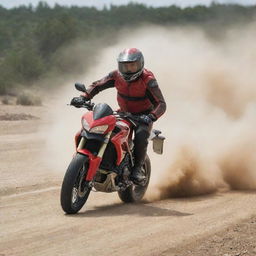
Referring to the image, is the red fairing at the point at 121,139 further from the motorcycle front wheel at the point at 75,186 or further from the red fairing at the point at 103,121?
the motorcycle front wheel at the point at 75,186

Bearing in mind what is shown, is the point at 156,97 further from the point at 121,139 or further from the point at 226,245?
the point at 226,245

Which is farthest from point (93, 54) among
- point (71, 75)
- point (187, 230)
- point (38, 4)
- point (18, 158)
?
point (38, 4)

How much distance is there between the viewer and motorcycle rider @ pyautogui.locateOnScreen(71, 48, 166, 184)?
862cm

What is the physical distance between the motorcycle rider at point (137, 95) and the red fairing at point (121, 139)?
Result: 0.66 ft

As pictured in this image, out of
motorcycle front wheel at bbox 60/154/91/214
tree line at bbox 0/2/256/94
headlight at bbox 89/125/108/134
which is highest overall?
tree line at bbox 0/2/256/94

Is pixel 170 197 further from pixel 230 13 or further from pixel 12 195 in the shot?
pixel 230 13

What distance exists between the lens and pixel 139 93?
8898 millimetres

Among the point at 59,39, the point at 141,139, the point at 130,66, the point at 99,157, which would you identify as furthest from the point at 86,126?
the point at 59,39

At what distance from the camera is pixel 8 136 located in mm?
16250

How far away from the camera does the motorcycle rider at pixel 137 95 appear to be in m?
8.62

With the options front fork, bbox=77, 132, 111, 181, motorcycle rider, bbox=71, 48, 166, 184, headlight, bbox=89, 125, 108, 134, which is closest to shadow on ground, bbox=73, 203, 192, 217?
motorcycle rider, bbox=71, 48, 166, 184

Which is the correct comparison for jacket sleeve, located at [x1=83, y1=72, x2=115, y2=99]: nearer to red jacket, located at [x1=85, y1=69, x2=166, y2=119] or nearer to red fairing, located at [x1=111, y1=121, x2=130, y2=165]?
red jacket, located at [x1=85, y1=69, x2=166, y2=119]

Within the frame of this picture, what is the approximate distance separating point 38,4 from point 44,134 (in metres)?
97.7

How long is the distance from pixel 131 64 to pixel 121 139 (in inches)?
39.3
